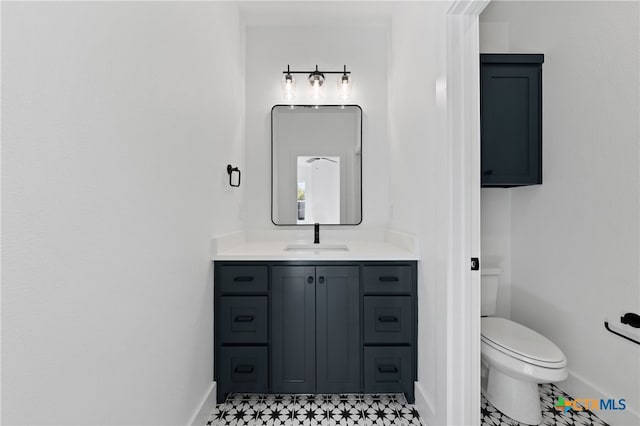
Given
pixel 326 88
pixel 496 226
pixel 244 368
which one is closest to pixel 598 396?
pixel 496 226

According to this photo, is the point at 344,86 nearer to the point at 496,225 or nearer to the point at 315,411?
the point at 496,225

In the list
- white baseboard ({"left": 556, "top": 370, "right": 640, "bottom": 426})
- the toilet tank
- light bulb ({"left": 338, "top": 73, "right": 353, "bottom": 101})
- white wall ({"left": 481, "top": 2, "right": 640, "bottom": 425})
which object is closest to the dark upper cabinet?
white wall ({"left": 481, "top": 2, "right": 640, "bottom": 425})

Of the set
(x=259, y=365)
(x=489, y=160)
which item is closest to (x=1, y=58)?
(x=259, y=365)

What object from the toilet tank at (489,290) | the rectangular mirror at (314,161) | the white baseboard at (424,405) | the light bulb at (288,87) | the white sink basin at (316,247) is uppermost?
the light bulb at (288,87)

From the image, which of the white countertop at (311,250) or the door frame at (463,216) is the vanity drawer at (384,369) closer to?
the door frame at (463,216)

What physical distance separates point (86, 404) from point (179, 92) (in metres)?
1.16

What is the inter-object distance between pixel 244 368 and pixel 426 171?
1550 millimetres

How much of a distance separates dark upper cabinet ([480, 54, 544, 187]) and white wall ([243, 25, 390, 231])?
0.81 metres

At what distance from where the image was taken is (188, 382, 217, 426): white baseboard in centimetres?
153

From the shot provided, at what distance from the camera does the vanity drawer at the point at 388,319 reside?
1839mm

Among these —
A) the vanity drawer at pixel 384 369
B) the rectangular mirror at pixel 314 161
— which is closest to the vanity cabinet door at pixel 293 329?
the vanity drawer at pixel 384 369

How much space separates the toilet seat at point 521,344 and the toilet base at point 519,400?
0.67 feet

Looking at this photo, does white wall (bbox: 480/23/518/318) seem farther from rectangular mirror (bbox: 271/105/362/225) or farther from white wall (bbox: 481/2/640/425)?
rectangular mirror (bbox: 271/105/362/225)

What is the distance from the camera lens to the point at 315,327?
6.06 feet
